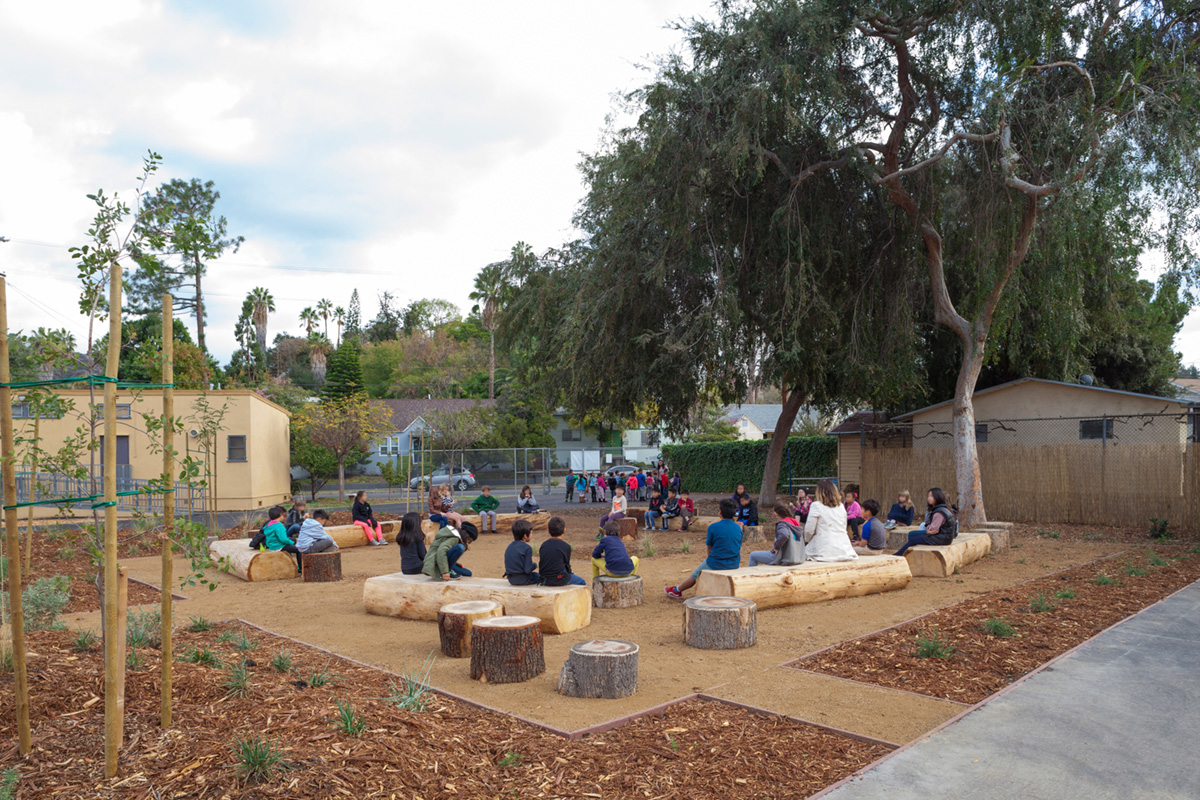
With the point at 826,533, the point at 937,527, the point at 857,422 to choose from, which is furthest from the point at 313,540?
the point at 857,422

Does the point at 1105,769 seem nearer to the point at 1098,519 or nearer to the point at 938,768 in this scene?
the point at 938,768

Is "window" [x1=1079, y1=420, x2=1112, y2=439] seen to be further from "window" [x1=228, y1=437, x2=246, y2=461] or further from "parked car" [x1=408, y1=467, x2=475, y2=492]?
"window" [x1=228, y1=437, x2=246, y2=461]

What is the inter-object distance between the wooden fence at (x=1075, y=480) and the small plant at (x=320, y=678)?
17.8 metres

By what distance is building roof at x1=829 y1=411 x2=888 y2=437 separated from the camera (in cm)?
2671

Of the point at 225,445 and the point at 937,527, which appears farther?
the point at 225,445

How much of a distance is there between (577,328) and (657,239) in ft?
9.41

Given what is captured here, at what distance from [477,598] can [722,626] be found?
2.69 m

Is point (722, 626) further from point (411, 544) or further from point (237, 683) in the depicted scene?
point (411, 544)

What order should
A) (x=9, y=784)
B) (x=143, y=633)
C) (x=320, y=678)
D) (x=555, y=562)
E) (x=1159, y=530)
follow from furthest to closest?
(x=1159, y=530), (x=555, y=562), (x=143, y=633), (x=320, y=678), (x=9, y=784)

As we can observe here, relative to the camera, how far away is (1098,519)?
18.2 metres

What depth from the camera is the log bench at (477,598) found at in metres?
8.06

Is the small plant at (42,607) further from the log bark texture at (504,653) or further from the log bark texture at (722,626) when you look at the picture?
the log bark texture at (722,626)

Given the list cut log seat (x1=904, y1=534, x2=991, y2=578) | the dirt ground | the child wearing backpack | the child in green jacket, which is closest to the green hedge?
the child in green jacket

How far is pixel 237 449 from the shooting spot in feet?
88.0
